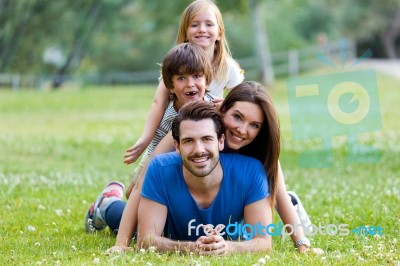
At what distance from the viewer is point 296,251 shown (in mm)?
5957

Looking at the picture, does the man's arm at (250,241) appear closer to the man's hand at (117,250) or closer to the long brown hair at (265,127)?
the long brown hair at (265,127)

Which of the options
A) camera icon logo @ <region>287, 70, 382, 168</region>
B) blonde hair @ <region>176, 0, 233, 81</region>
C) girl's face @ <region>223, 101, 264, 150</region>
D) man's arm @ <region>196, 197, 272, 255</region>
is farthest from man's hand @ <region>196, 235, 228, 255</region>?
camera icon logo @ <region>287, 70, 382, 168</region>

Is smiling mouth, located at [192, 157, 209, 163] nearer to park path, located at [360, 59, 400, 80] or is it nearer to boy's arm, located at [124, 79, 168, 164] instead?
boy's arm, located at [124, 79, 168, 164]

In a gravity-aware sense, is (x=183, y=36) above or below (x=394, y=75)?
below

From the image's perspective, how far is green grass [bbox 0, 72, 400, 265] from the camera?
5.59 meters

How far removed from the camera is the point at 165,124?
6.53 meters

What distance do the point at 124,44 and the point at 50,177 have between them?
39.7 metres

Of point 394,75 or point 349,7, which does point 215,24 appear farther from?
point 349,7

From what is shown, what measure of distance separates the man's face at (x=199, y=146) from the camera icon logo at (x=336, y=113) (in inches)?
94.0

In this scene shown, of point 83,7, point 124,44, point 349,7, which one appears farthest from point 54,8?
point 349,7

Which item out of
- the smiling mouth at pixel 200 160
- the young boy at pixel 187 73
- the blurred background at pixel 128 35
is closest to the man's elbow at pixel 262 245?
the smiling mouth at pixel 200 160

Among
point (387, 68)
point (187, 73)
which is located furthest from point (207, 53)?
point (387, 68)

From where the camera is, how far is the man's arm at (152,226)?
5.62 m

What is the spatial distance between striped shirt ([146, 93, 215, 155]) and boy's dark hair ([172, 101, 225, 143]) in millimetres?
658
